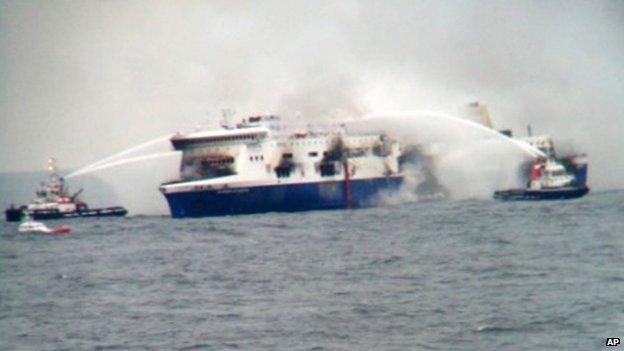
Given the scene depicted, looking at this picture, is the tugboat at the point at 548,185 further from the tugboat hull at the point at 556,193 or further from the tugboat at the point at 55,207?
the tugboat at the point at 55,207

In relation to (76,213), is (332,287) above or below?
above

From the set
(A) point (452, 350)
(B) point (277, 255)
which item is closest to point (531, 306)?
(A) point (452, 350)

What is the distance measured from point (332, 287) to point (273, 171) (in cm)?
3797

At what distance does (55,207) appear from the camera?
78.8 metres

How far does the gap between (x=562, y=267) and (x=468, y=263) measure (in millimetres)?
3265

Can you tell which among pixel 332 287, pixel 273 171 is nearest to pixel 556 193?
pixel 273 171

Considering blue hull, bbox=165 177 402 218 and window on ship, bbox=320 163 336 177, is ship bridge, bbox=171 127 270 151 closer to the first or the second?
blue hull, bbox=165 177 402 218

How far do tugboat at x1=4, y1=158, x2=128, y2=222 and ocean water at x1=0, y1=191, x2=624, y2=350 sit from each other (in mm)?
22170

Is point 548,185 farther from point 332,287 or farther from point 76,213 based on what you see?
point 332,287

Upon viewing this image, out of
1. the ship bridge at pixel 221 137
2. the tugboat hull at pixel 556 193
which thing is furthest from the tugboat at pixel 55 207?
the tugboat hull at pixel 556 193

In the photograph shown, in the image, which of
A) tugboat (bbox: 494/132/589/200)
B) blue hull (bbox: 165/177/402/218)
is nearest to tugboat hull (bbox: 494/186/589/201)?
tugboat (bbox: 494/132/589/200)

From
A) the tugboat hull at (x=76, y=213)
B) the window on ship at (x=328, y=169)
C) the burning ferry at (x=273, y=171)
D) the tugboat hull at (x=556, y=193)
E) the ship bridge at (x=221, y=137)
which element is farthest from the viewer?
the tugboat hull at (x=76, y=213)

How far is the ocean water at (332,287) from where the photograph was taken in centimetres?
2548

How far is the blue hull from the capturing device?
6781 centimetres
